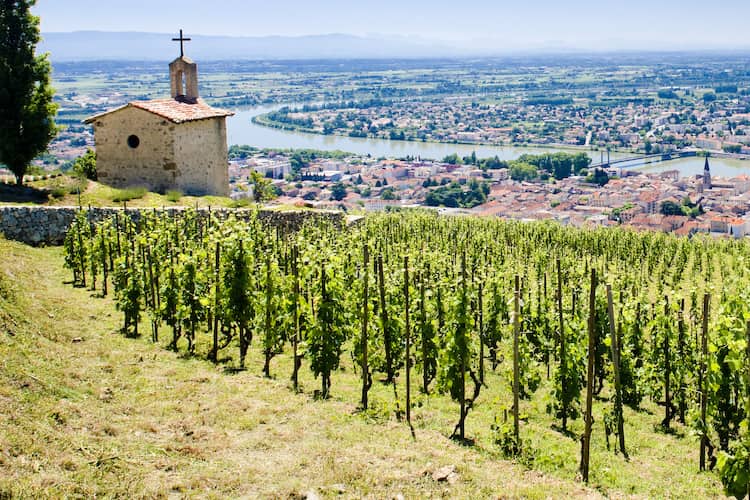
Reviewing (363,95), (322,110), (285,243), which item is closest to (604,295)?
(285,243)

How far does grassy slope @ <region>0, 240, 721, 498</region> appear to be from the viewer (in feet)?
19.5

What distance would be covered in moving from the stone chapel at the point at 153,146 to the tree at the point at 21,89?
302 centimetres

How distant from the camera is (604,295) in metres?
11.2

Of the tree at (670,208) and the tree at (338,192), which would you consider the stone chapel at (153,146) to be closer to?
the tree at (338,192)

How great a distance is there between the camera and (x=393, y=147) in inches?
5079

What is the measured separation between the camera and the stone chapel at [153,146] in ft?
70.2

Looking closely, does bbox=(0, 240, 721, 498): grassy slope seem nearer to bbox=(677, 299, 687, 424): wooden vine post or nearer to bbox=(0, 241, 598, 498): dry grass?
bbox=(0, 241, 598, 498): dry grass

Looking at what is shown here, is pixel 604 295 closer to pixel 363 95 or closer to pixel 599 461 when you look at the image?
pixel 599 461

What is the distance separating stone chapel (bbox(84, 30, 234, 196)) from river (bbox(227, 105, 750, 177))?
8843cm

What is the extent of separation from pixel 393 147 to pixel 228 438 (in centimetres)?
12393

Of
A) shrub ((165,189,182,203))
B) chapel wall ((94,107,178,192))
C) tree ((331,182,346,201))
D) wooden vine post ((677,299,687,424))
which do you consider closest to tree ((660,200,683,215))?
tree ((331,182,346,201))

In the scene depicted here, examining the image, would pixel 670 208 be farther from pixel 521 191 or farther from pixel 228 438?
pixel 228 438

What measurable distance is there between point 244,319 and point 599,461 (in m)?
5.18

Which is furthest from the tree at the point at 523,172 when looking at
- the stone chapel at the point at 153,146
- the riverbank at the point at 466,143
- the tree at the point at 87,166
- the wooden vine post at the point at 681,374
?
the wooden vine post at the point at 681,374
